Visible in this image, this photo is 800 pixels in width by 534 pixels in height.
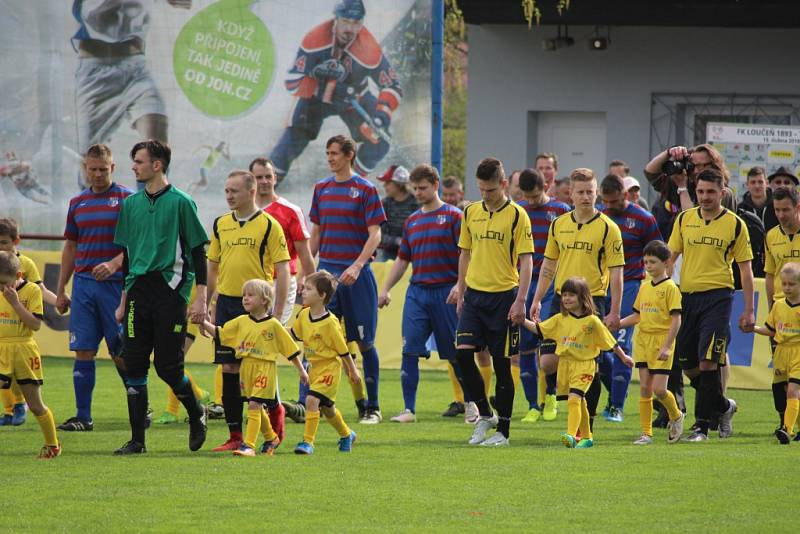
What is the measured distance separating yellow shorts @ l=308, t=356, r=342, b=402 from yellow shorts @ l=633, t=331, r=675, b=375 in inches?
98.6

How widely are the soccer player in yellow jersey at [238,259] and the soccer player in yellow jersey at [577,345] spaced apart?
1.94 m

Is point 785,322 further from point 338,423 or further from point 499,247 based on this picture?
point 338,423

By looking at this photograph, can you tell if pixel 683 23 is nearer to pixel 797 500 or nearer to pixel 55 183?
pixel 55 183

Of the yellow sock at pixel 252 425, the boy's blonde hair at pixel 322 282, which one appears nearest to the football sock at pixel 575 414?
the boy's blonde hair at pixel 322 282

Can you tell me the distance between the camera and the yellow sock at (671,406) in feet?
34.6

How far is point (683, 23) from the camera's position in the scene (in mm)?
21625

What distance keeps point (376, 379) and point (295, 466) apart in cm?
312

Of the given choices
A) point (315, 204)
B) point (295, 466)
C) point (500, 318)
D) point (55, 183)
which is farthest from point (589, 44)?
point (295, 466)

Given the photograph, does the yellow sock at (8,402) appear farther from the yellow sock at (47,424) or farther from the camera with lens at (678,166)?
the camera with lens at (678,166)

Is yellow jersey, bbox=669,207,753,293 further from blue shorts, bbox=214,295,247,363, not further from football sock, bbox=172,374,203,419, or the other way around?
football sock, bbox=172,374,203,419

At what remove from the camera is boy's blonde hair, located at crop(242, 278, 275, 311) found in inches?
382

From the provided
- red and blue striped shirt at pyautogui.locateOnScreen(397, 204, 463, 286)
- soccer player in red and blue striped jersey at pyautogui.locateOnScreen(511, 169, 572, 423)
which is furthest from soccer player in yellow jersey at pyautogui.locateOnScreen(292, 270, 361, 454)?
soccer player in red and blue striped jersey at pyautogui.locateOnScreen(511, 169, 572, 423)

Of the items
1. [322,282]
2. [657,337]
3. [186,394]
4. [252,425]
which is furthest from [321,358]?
[657,337]

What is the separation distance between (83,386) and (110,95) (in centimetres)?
731
